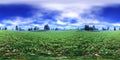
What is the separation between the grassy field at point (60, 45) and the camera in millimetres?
61603

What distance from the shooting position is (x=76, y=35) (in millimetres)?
78188

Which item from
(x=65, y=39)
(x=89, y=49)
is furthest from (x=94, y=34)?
(x=89, y=49)

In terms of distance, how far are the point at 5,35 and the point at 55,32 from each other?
471 inches

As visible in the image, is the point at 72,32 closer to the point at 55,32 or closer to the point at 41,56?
the point at 55,32

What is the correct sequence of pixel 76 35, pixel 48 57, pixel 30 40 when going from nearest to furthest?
pixel 48 57, pixel 30 40, pixel 76 35

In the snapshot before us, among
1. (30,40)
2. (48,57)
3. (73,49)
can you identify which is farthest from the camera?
(30,40)

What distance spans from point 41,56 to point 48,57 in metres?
1.66

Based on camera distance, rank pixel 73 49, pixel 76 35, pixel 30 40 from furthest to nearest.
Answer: pixel 76 35 < pixel 30 40 < pixel 73 49

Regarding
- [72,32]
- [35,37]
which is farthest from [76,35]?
[35,37]

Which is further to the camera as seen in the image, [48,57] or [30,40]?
[30,40]

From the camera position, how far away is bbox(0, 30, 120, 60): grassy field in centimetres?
6160

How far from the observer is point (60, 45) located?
70.1 m

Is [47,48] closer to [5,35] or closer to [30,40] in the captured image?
[30,40]

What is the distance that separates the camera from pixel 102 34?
263 feet
